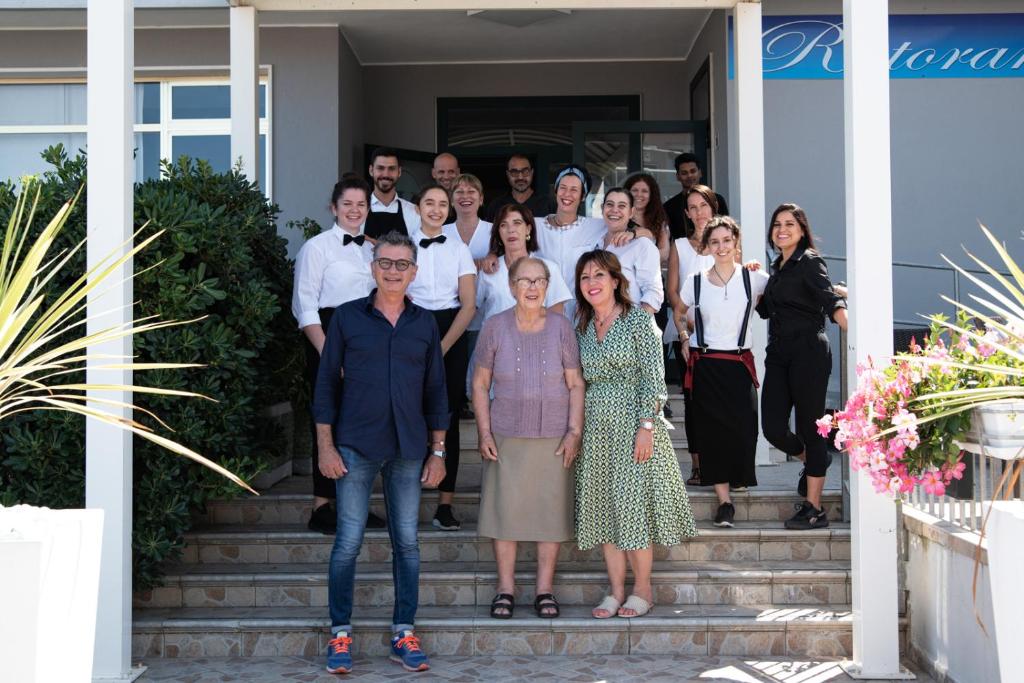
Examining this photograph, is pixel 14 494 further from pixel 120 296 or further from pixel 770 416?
pixel 770 416

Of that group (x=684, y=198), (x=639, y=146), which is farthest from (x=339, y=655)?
(x=639, y=146)

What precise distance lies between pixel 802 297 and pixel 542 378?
154cm

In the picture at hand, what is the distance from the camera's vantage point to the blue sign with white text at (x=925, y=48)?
9805mm

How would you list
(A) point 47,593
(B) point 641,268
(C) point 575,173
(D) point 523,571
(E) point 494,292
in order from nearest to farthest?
(A) point 47,593 → (D) point 523,571 → (E) point 494,292 → (B) point 641,268 → (C) point 575,173

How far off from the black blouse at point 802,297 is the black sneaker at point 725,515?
95cm

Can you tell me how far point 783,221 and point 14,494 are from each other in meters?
4.02

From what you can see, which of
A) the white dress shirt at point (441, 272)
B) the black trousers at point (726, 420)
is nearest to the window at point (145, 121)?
the white dress shirt at point (441, 272)

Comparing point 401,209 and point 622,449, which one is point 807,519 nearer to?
point 622,449

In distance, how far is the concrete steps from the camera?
517 cm

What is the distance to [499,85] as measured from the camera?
1136 centimetres

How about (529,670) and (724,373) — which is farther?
(724,373)

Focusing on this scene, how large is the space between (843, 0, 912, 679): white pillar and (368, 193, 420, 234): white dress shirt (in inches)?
109

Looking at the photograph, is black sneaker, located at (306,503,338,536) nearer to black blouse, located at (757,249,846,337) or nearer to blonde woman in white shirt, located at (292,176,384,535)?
blonde woman in white shirt, located at (292,176,384,535)

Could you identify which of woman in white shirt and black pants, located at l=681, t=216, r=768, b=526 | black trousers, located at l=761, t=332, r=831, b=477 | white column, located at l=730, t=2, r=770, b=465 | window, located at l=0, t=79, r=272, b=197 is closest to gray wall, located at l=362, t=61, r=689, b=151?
window, located at l=0, t=79, r=272, b=197
